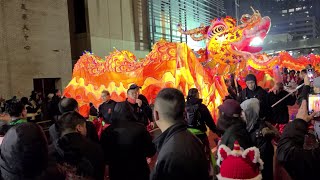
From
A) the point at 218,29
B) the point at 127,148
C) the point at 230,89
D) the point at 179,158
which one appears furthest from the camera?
the point at 218,29

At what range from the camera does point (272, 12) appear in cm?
4347

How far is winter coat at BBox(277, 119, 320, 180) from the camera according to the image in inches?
76.1

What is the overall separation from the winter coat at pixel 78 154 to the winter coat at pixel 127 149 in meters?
0.49

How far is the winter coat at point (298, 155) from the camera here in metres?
1.93

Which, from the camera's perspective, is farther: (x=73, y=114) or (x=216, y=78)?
(x=216, y=78)

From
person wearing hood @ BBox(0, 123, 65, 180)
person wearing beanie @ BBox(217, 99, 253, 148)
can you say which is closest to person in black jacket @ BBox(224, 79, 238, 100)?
person wearing beanie @ BBox(217, 99, 253, 148)

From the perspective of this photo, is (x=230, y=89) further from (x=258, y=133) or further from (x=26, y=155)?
(x=26, y=155)

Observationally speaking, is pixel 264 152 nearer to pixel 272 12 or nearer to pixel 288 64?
pixel 288 64

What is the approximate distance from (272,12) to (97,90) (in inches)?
1532

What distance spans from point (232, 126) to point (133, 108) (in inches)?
99.4

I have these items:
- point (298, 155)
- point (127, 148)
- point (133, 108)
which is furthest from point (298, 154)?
point (133, 108)

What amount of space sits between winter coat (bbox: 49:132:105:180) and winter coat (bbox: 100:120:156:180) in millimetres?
494

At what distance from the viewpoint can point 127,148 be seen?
10.9ft

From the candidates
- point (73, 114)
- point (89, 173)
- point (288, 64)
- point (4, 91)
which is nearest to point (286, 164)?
point (89, 173)
